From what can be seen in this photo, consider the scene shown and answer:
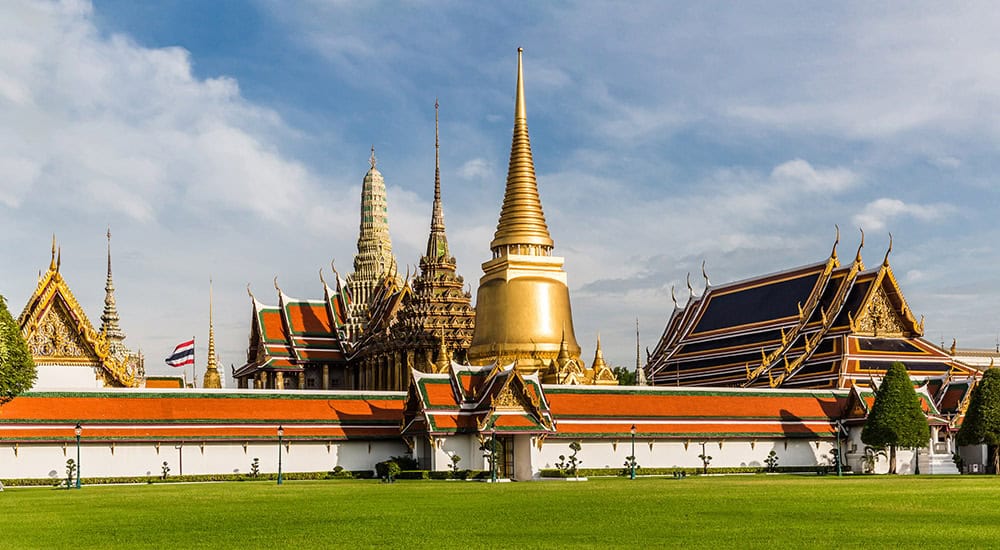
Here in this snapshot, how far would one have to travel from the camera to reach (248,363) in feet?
318

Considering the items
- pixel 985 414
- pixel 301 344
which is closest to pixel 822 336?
pixel 985 414

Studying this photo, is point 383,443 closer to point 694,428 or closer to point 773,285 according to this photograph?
point 694,428

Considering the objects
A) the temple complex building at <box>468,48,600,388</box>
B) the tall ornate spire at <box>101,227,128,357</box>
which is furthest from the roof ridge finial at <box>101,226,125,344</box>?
the temple complex building at <box>468,48,600,388</box>

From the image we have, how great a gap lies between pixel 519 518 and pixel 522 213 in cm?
4992

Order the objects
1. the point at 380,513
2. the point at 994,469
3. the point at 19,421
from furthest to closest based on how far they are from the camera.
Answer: the point at 994,469
the point at 19,421
the point at 380,513

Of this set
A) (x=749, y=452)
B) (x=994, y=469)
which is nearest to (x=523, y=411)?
(x=749, y=452)

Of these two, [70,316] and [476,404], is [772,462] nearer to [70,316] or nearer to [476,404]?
[476,404]

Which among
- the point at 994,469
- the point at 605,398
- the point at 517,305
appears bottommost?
the point at 994,469

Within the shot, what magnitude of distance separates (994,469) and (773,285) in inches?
852

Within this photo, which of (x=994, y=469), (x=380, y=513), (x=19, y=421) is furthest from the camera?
(x=994, y=469)

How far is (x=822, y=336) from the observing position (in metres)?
65.4

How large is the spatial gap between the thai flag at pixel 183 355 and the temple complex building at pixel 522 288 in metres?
16.1

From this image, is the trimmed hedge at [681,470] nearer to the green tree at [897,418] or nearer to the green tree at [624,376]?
the green tree at [897,418]

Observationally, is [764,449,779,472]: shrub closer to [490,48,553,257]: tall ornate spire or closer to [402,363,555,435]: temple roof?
[402,363,555,435]: temple roof
